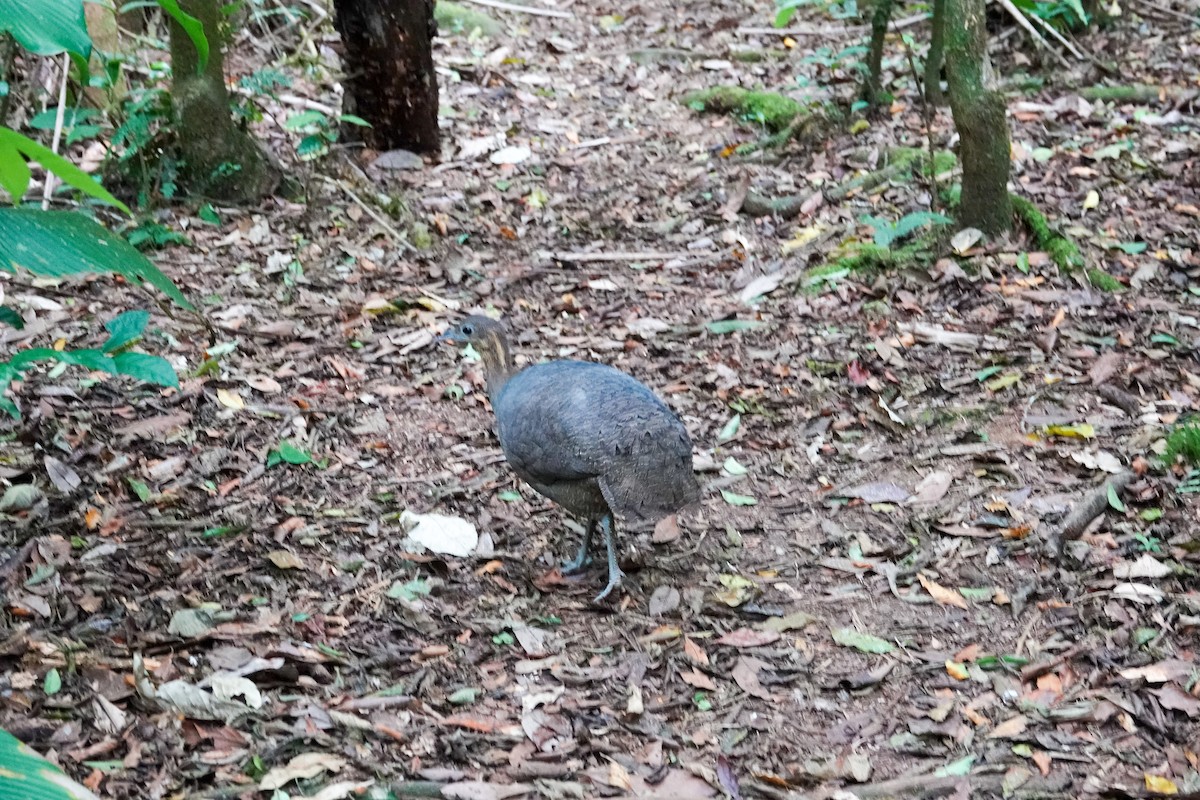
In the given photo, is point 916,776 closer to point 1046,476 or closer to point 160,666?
point 1046,476

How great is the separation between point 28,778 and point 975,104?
214 inches

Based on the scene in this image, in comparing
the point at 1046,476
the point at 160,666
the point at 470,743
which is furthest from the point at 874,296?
the point at 160,666

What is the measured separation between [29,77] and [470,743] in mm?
5579

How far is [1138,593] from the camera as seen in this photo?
389 cm

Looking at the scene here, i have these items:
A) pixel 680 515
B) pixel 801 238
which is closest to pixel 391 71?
pixel 801 238

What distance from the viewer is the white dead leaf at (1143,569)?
397 centimetres

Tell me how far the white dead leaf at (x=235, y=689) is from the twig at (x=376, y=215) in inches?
147

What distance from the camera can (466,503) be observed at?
4891mm

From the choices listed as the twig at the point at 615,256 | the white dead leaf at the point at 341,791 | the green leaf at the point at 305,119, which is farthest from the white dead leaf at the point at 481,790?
the green leaf at the point at 305,119

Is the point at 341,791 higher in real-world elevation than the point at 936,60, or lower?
lower

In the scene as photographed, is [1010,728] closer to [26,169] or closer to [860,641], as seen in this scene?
[860,641]

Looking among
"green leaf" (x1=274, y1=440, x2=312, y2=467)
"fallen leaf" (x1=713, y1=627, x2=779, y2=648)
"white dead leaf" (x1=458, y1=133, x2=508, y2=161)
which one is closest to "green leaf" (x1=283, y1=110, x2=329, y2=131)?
"white dead leaf" (x1=458, y1=133, x2=508, y2=161)

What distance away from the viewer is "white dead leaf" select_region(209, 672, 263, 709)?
11.6ft

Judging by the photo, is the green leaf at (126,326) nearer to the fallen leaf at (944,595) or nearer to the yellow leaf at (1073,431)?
the fallen leaf at (944,595)
